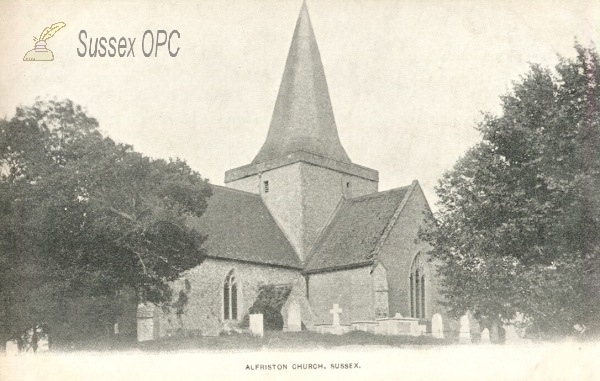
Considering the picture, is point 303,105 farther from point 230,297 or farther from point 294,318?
point 294,318

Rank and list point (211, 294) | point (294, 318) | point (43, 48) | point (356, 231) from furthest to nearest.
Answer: point (356, 231) → point (211, 294) → point (294, 318) → point (43, 48)

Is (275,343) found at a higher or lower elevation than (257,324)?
lower

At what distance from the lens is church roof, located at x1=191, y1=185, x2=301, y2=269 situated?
31.2m

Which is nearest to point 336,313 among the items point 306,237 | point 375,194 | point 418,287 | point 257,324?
point 257,324

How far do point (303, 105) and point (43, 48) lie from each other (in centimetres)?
2161

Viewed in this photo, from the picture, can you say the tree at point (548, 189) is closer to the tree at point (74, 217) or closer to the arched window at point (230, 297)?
the tree at point (74, 217)

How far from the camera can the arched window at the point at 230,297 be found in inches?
1208

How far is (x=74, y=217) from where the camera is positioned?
1889 centimetres

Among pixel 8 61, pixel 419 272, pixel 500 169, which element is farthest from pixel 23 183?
pixel 419 272

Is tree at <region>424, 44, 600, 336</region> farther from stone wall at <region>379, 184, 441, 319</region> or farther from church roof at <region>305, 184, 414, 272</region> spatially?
church roof at <region>305, 184, 414, 272</region>

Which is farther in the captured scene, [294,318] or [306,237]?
[306,237]

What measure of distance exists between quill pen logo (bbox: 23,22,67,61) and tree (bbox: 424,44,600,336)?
1400 cm

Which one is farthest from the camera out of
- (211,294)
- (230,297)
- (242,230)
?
(242,230)

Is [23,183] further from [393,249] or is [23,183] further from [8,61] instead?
[393,249]
